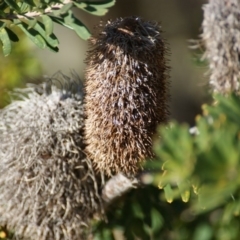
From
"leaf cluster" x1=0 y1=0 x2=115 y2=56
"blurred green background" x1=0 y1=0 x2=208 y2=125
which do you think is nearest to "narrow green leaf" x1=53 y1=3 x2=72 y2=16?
"leaf cluster" x1=0 y1=0 x2=115 y2=56

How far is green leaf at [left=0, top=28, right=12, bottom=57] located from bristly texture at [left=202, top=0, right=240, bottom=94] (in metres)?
0.54

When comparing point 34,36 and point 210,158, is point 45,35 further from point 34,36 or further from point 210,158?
point 210,158

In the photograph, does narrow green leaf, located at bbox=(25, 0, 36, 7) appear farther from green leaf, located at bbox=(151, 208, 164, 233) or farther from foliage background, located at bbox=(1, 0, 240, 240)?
green leaf, located at bbox=(151, 208, 164, 233)

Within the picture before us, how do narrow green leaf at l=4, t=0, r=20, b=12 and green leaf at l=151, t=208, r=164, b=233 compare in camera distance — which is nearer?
narrow green leaf at l=4, t=0, r=20, b=12

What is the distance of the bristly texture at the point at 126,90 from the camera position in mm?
→ 902

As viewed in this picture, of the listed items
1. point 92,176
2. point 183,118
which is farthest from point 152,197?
point 183,118

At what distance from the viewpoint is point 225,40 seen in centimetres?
125

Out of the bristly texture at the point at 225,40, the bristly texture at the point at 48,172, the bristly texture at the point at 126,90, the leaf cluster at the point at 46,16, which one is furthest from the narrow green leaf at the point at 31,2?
the bristly texture at the point at 225,40

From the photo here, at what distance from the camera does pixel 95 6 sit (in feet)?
2.57

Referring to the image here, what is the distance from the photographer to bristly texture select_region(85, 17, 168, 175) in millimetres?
902

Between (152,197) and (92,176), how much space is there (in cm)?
20

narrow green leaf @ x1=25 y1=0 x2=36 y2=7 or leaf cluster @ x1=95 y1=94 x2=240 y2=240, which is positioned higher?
leaf cluster @ x1=95 y1=94 x2=240 y2=240

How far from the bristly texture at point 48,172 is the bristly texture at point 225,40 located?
1.09 ft

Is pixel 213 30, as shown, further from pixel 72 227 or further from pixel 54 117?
pixel 72 227
